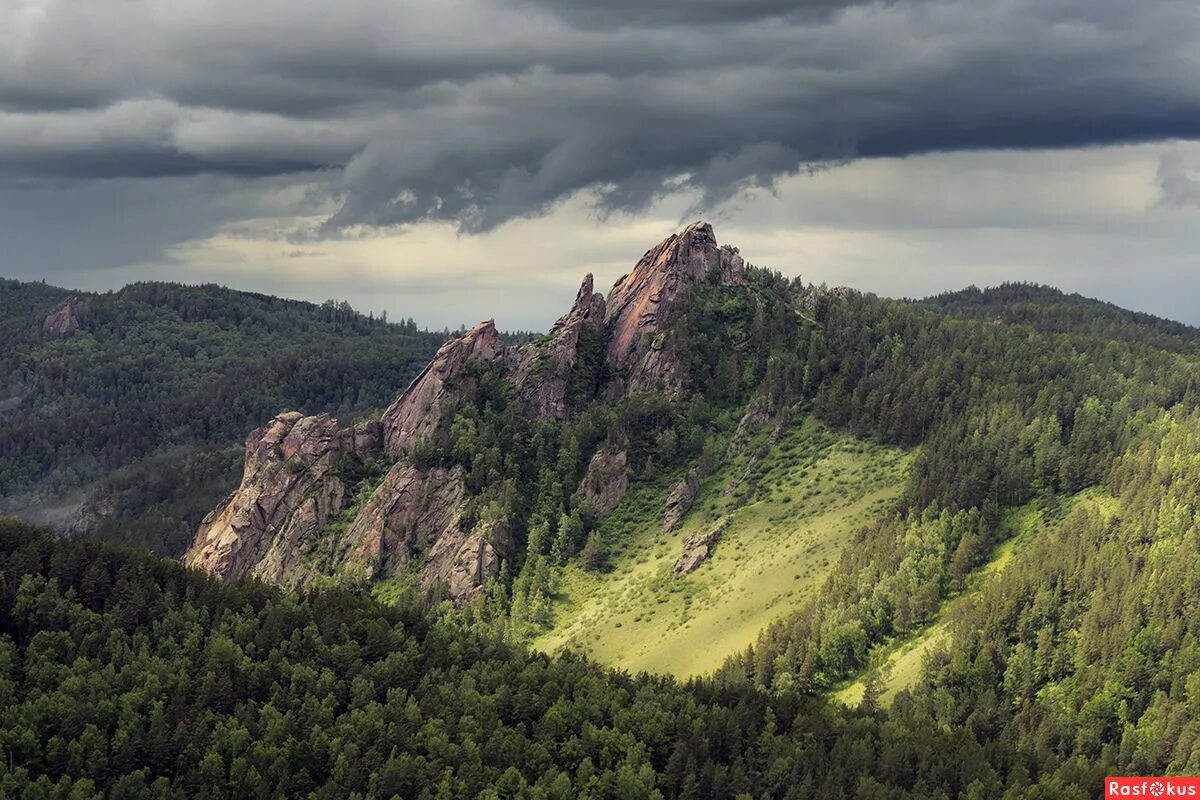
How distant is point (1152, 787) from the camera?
181625mm

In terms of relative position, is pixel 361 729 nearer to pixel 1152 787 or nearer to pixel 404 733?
pixel 404 733

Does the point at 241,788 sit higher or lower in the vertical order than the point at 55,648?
lower

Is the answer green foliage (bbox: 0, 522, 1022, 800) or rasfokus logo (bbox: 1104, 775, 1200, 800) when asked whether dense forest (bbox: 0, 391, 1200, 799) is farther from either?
rasfokus logo (bbox: 1104, 775, 1200, 800)

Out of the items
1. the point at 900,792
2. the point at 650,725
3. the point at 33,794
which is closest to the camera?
the point at 33,794

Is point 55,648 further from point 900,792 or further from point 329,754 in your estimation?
point 900,792

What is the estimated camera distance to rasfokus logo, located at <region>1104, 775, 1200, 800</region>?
175625mm

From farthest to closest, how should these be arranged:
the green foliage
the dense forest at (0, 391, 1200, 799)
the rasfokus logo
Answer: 1. the rasfokus logo
2. the dense forest at (0, 391, 1200, 799)
3. the green foliage

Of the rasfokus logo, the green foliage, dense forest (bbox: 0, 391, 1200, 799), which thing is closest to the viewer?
the green foliage

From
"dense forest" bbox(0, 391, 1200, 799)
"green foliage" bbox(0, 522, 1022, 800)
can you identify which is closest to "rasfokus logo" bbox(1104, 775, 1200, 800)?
"dense forest" bbox(0, 391, 1200, 799)

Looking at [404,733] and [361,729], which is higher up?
[361,729]

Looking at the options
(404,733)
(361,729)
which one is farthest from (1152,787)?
(361,729)

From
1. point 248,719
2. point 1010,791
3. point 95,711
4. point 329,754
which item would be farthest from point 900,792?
point 95,711

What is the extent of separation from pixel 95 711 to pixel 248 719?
20.1 metres

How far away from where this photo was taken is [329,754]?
17350cm
